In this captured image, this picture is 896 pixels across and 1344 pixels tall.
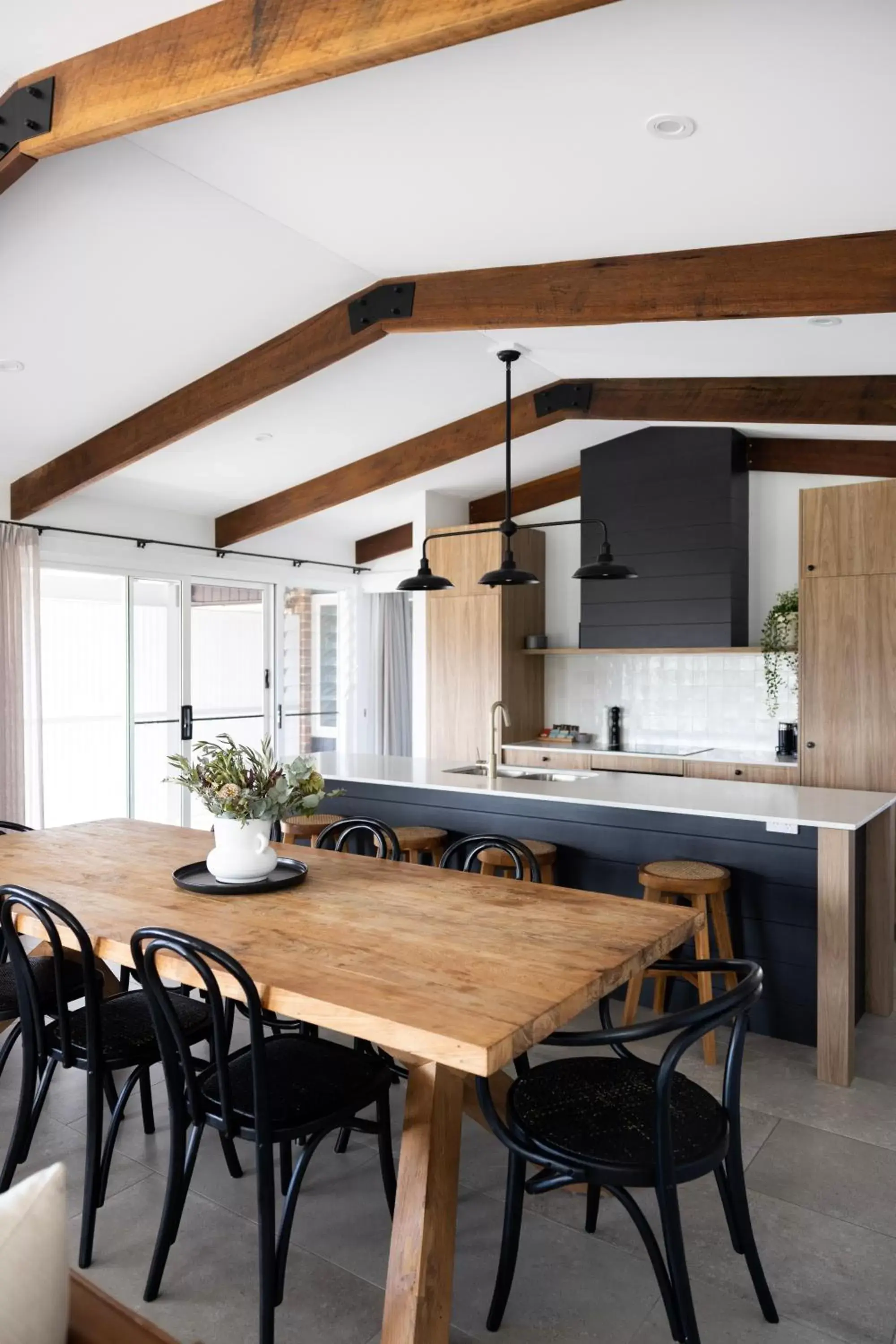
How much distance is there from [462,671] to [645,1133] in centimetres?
496

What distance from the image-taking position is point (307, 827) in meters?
4.37

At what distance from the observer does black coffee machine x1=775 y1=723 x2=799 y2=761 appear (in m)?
5.57

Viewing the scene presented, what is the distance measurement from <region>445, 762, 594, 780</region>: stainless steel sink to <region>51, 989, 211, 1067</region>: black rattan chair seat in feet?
7.24

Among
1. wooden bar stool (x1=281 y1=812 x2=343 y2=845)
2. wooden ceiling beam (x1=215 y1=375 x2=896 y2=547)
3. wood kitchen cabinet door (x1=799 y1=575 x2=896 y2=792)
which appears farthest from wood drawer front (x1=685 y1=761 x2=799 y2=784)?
wooden bar stool (x1=281 y1=812 x2=343 y2=845)

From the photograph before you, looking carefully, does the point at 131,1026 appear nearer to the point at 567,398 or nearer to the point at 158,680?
the point at 567,398

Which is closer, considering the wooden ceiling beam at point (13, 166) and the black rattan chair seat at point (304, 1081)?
the black rattan chair seat at point (304, 1081)

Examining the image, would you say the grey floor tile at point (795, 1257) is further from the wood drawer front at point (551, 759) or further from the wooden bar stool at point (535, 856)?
the wood drawer front at point (551, 759)

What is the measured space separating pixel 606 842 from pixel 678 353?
7.50ft

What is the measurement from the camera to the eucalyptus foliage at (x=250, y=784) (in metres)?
2.65

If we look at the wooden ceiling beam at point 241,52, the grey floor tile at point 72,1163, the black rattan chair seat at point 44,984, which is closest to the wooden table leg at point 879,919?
the grey floor tile at point 72,1163

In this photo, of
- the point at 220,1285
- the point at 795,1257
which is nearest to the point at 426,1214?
the point at 220,1285

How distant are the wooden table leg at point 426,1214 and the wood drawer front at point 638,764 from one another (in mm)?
3703

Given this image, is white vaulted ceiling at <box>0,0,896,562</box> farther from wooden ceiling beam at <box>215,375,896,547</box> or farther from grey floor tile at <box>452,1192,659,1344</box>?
grey floor tile at <box>452,1192,659,1344</box>

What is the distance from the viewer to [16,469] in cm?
532
